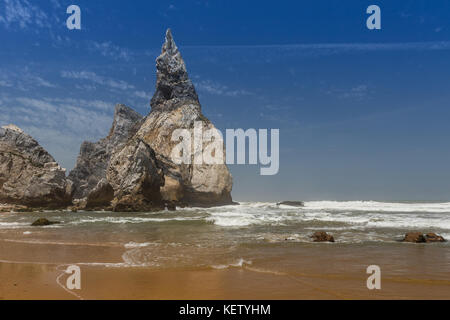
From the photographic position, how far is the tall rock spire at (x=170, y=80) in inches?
2292

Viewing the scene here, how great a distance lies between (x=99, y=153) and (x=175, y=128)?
17.2 metres

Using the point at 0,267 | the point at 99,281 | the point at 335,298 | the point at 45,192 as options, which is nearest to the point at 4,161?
the point at 45,192

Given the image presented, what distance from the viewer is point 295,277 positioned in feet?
21.2

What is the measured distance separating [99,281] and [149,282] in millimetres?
1032

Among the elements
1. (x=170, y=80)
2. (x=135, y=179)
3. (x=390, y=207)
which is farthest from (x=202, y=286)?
(x=170, y=80)

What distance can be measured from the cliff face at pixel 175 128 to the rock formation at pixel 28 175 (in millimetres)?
13796

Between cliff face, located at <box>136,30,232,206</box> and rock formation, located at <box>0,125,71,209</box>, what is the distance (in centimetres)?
1380

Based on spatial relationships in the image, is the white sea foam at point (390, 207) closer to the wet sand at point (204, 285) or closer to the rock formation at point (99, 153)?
the wet sand at point (204, 285)

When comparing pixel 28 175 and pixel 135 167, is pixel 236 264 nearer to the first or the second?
pixel 135 167

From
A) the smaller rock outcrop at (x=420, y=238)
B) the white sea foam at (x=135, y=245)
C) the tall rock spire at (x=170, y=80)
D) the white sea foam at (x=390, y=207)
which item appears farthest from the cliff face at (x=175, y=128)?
the smaller rock outcrop at (x=420, y=238)

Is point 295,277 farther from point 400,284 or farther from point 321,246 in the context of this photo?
point 321,246

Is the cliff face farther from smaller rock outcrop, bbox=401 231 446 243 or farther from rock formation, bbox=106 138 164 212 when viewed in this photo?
smaller rock outcrop, bbox=401 231 446 243

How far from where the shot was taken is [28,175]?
133ft
